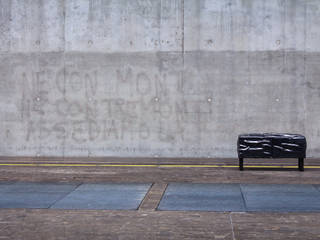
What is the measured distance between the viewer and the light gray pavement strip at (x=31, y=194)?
10.1 m

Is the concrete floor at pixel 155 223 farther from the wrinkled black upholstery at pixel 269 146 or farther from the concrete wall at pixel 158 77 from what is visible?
the concrete wall at pixel 158 77

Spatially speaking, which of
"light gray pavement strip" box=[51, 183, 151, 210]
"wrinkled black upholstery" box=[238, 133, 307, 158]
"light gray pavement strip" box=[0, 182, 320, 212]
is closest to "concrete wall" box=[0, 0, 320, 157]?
"wrinkled black upholstery" box=[238, 133, 307, 158]

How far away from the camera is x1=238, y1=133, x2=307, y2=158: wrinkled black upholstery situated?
597 inches

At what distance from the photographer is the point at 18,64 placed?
18.9m

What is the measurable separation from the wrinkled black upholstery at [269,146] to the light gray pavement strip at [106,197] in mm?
4028

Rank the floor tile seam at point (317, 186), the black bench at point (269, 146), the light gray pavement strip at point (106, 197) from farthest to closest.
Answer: the black bench at point (269, 146), the floor tile seam at point (317, 186), the light gray pavement strip at point (106, 197)

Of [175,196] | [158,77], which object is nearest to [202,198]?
[175,196]

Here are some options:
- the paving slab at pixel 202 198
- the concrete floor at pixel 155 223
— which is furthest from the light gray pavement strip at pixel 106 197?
the paving slab at pixel 202 198

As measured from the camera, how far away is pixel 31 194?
11227mm

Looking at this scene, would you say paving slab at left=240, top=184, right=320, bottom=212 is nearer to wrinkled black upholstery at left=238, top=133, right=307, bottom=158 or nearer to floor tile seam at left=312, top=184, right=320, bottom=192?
floor tile seam at left=312, top=184, right=320, bottom=192

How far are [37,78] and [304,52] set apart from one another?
9720 millimetres

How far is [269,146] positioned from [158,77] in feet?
16.7

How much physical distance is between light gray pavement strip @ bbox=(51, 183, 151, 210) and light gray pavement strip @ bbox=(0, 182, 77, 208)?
10.2 inches

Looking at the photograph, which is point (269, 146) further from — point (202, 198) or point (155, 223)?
point (155, 223)
